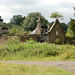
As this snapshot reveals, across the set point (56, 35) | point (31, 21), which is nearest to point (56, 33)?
point (56, 35)

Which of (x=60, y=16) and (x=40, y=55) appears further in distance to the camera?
Result: (x=60, y=16)

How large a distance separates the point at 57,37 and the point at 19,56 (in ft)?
85.2

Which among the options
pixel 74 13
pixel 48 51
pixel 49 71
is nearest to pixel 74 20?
pixel 74 13

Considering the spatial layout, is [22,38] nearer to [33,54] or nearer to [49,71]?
[33,54]

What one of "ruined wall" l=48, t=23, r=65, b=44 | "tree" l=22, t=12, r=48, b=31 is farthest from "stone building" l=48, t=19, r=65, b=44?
"tree" l=22, t=12, r=48, b=31

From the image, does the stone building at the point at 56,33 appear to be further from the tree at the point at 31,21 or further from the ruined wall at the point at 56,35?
the tree at the point at 31,21

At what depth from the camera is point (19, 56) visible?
16.5 meters

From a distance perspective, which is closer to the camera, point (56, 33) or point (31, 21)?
point (56, 33)

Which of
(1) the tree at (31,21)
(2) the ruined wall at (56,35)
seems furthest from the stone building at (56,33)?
(1) the tree at (31,21)

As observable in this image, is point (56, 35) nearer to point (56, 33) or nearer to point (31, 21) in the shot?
point (56, 33)

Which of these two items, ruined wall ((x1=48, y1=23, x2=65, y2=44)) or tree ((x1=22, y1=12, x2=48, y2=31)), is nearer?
ruined wall ((x1=48, y1=23, x2=65, y2=44))

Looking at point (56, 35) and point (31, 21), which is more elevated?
point (31, 21)

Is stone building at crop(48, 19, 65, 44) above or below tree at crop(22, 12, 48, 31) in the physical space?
below

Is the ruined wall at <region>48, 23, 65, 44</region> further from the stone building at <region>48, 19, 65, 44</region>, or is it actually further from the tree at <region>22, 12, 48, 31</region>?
the tree at <region>22, 12, 48, 31</region>
